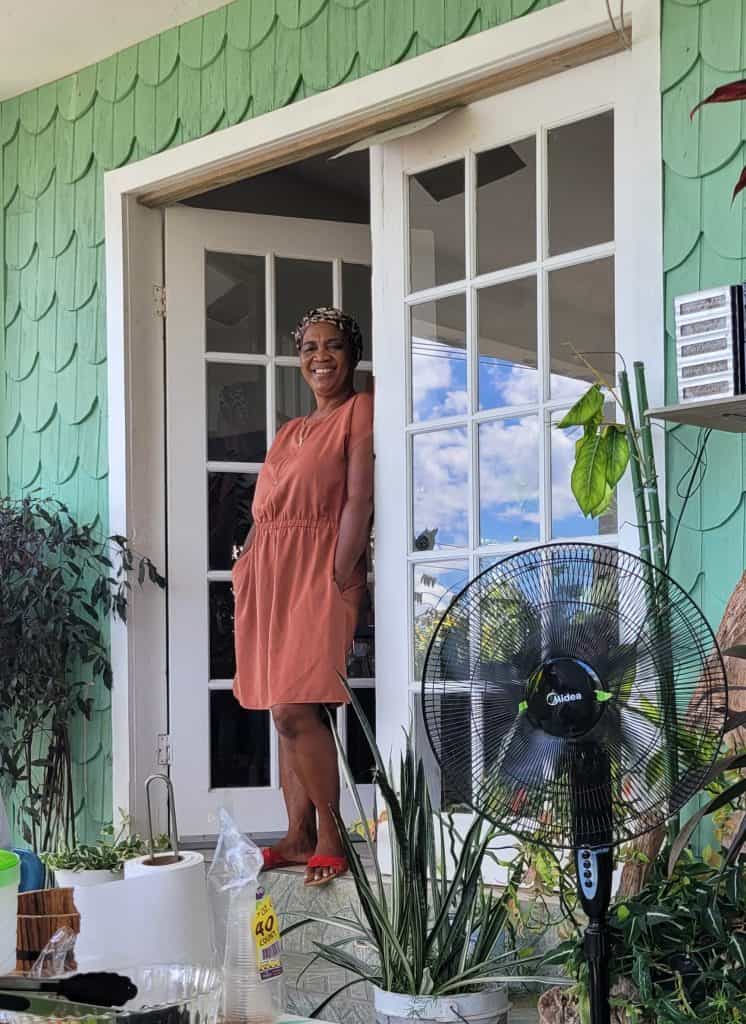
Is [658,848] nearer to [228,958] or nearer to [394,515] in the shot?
[394,515]

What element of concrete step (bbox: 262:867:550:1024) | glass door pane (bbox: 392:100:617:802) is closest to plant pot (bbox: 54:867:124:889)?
concrete step (bbox: 262:867:550:1024)

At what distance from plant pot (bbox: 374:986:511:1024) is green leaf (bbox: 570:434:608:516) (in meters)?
1.06

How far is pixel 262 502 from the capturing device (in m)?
3.95

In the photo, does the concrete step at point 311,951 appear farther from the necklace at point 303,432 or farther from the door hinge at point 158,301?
the door hinge at point 158,301

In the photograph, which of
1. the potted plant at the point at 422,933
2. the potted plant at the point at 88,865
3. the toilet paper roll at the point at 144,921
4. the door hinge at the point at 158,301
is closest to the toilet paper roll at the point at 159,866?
the toilet paper roll at the point at 144,921

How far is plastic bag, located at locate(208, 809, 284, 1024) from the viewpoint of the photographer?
1.38 metres

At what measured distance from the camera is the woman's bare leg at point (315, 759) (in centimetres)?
379

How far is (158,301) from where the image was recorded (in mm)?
4531

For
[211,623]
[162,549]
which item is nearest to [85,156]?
[162,549]

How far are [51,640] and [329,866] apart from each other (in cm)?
121

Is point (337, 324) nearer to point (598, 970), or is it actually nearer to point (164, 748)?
point (164, 748)

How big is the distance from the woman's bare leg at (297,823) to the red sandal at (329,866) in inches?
7.2

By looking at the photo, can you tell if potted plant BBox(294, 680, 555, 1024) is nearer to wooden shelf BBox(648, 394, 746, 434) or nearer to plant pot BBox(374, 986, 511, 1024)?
plant pot BBox(374, 986, 511, 1024)

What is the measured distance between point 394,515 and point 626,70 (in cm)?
132
